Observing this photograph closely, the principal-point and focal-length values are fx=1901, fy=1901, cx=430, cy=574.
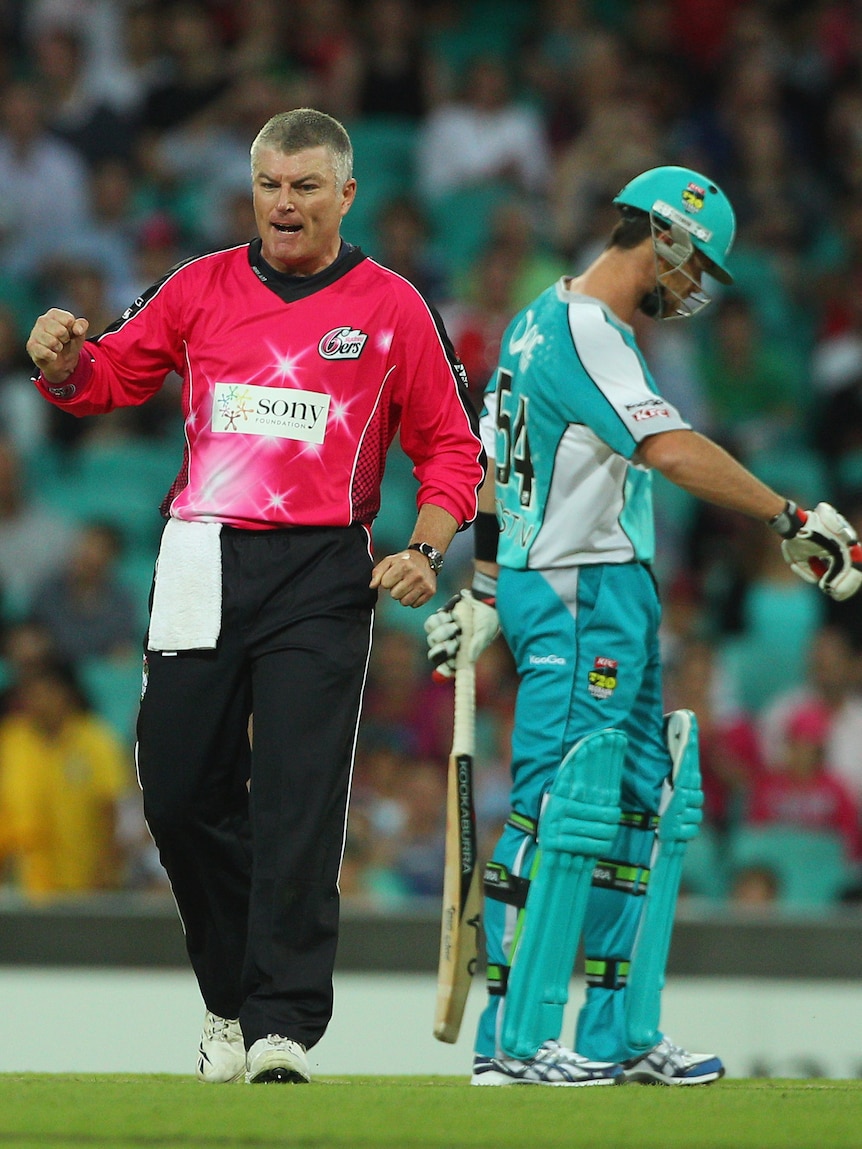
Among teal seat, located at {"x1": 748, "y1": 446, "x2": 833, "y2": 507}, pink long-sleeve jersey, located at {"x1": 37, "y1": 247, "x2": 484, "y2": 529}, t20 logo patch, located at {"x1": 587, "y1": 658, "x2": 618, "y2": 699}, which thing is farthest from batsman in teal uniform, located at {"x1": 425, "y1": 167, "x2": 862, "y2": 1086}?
teal seat, located at {"x1": 748, "y1": 446, "x2": 833, "y2": 507}

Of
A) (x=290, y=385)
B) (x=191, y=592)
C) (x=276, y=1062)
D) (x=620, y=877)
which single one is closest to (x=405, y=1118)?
(x=276, y=1062)

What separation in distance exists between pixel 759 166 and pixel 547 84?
1.50 meters

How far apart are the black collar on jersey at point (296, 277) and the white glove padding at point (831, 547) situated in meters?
1.32

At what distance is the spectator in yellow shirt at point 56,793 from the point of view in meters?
8.24

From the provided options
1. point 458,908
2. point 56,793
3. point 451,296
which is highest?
point 451,296

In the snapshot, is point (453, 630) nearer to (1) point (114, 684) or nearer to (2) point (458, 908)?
(2) point (458, 908)

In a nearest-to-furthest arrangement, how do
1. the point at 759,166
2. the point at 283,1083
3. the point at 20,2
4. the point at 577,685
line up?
1. the point at 283,1083
2. the point at 577,685
3. the point at 759,166
4. the point at 20,2

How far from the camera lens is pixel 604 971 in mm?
4883

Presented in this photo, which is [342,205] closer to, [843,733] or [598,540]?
[598,540]

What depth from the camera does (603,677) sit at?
4781 mm

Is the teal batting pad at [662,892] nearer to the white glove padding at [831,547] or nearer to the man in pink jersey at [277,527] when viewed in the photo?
the white glove padding at [831,547]

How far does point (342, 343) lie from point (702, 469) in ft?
3.12


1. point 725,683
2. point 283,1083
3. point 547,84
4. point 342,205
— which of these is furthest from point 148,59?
point 283,1083

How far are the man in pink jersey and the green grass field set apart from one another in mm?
A: 446
